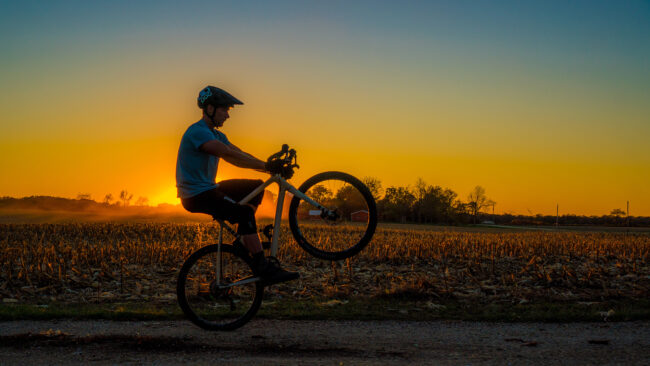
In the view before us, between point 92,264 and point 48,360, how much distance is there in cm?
1121

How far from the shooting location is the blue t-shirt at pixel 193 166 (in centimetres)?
719

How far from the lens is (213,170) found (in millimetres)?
7445

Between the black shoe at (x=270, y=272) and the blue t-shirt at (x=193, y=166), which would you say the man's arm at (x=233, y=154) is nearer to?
the blue t-shirt at (x=193, y=166)

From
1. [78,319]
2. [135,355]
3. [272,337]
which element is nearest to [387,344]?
[272,337]

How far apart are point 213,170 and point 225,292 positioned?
5.96 feet

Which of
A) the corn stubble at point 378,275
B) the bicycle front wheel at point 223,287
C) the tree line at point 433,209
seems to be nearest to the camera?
the bicycle front wheel at point 223,287

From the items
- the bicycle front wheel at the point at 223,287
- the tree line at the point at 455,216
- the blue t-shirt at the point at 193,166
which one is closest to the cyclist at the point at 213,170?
the blue t-shirt at the point at 193,166

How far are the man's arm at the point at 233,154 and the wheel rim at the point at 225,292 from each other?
58.1 inches

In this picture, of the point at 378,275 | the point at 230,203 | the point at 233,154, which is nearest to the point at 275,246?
the point at 230,203

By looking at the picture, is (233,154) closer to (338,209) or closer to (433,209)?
(338,209)

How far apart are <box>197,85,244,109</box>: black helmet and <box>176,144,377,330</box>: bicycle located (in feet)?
3.07

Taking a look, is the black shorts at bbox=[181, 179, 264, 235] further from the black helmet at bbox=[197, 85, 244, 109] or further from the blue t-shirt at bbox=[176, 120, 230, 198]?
the black helmet at bbox=[197, 85, 244, 109]

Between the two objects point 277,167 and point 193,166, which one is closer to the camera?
point 277,167

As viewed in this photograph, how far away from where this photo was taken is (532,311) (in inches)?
457
